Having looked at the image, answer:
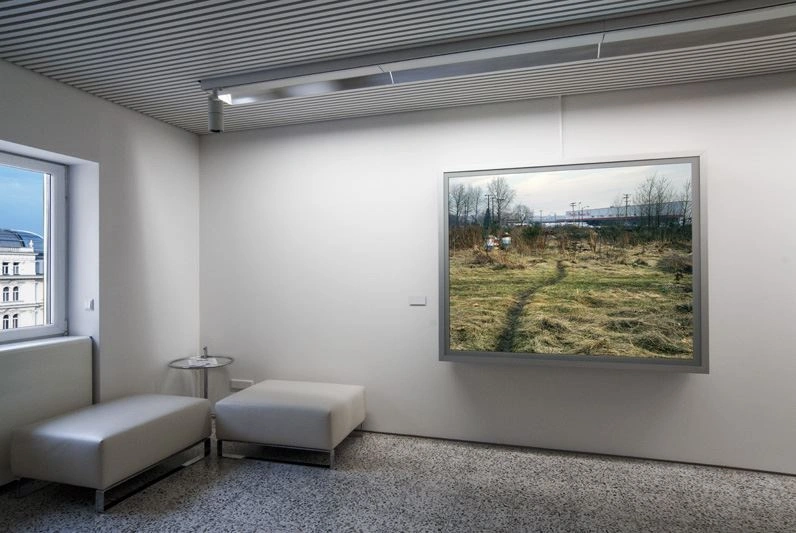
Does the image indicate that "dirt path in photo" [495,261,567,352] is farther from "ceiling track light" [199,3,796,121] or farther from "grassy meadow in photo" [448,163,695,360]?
"ceiling track light" [199,3,796,121]

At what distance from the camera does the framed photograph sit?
3.37m

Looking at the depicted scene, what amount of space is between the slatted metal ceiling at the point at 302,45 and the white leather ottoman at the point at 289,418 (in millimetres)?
2441

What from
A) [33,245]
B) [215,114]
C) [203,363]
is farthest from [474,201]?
[33,245]

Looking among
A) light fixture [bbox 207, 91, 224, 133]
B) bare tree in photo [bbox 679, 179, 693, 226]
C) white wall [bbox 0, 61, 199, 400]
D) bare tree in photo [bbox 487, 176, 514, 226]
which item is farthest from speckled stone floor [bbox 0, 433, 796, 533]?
light fixture [bbox 207, 91, 224, 133]

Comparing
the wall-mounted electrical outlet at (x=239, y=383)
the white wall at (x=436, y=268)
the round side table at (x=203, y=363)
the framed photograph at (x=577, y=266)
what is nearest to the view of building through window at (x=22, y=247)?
the round side table at (x=203, y=363)

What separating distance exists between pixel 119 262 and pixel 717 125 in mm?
4892

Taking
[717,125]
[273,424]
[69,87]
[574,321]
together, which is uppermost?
[69,87]

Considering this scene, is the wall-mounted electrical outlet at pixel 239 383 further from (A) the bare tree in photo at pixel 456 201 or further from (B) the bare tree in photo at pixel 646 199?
(B) the bare tree in photo at pixel 646 199

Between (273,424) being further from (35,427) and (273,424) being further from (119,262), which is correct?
(119,262)

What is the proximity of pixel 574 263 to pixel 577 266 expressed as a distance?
3 cm

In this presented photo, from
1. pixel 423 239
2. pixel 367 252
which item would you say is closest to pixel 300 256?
pixel 367 252

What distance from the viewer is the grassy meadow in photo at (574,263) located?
339 cm

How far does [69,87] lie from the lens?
3.54m

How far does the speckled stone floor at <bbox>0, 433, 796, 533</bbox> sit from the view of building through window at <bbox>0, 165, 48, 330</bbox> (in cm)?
125
